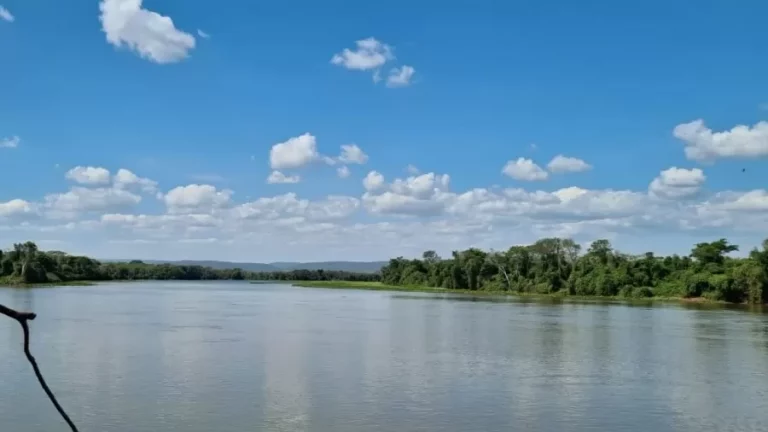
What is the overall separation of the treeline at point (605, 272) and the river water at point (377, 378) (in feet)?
144

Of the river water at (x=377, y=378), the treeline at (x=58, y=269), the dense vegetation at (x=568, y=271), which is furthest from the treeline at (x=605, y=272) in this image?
the treeline at (x=58, y=269)

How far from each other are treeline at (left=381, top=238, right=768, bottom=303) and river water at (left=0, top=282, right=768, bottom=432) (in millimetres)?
43922

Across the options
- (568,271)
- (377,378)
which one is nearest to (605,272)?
(568,271)

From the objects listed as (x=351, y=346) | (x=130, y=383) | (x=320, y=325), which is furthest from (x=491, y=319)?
(x=130, y=383)

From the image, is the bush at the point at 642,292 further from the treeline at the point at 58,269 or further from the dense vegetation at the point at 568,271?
the treeline at the point at 58,269

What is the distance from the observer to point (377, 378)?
20.3 m

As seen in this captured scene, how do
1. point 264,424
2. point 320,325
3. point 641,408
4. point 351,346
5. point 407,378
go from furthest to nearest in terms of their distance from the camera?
point 320,325 → point 351,346 → point 407,378 → point 641,408 → point 264,424

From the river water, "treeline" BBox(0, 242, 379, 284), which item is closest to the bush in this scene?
the river water

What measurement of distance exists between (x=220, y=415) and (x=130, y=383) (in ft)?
14.8

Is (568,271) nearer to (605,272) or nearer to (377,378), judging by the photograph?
(605,272)

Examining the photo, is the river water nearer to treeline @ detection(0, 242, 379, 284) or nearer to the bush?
the bush

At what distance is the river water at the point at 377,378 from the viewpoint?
1532cm

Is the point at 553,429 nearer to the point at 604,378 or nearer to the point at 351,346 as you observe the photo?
the point at 604,378

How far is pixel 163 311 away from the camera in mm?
47531
